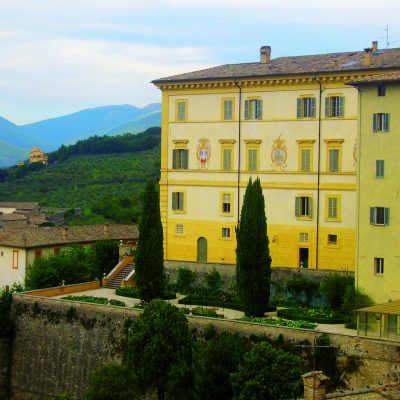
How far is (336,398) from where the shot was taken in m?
22.4

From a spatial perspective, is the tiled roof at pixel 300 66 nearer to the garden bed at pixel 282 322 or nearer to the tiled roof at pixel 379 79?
the tiled roof at pixel 379 79

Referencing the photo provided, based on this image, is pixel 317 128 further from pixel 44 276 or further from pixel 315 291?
pixel 44 276

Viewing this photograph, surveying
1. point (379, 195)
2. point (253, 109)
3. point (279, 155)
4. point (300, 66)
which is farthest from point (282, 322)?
A: point (300, 66)

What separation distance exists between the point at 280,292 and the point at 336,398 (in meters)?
17.8

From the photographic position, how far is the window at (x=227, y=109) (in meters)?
45.1

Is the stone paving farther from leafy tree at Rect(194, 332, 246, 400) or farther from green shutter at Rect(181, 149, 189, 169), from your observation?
green shutter at Rect(181, 149, 189, 169)

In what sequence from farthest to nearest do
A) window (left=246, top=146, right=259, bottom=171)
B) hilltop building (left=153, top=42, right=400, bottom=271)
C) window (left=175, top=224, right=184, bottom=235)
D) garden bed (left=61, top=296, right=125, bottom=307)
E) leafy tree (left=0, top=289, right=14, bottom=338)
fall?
window (left=175, top=224, right=184, bottom=235) < window (left=246, top=146, right=259, bottom=171) < hilltop building (left=153, top=42, right=400, bottom=271) < leafy tree (left=0, top=289, right=14, bottom=338) < garden bed (left=61, top=296, right=125, bottom=307)

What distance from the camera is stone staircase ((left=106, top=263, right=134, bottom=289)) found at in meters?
45.5

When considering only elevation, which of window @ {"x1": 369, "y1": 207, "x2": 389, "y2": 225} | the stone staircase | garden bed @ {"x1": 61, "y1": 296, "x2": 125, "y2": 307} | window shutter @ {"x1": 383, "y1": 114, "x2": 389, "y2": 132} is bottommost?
garden bed @ {"x1": 61, "y1": 296, "x2": 125, "y2": 307}

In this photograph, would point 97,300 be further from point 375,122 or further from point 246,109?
point 375,122

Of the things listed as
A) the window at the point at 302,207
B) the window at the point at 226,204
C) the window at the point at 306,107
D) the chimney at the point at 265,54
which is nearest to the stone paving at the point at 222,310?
the window at the point at 226,204

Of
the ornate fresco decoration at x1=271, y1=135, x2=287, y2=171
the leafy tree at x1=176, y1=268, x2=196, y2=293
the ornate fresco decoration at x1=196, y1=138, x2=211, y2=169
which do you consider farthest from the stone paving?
the ornate fresco decoration at x1=271, y1=135, x2=287, y2=171

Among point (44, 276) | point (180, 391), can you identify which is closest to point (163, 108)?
point (44, 276)

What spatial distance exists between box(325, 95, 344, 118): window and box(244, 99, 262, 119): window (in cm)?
375
